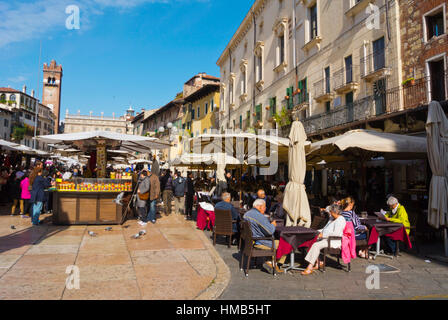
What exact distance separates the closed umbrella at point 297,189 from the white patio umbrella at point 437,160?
2346 millimetres

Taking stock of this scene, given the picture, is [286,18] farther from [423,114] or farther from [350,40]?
[423,114]

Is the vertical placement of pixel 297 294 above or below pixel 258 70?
below

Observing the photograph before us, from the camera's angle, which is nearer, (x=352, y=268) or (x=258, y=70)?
(x=352, y=268)

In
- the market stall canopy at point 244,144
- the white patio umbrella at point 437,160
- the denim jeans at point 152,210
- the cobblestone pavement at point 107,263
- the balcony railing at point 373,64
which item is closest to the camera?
the cobblestone pavement at point 107,263

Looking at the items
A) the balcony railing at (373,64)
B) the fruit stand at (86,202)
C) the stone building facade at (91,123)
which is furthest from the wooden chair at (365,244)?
the stone building facade at (91,123)

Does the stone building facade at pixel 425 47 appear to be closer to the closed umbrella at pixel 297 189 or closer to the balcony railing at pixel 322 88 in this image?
the balcony railing at pixel 322 88

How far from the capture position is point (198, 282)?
4812 millimetres

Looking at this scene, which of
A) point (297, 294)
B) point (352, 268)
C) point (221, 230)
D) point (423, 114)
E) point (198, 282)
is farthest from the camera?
point (423, 114)

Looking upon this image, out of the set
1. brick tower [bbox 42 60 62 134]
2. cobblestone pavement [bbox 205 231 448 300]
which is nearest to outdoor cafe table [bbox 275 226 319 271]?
cobblestone pavement [bbox 205 231 448 300]

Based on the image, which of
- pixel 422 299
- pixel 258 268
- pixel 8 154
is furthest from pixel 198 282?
pixel 8 154

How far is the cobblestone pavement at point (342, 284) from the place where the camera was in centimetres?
438

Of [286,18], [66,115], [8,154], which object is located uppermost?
[66,115]

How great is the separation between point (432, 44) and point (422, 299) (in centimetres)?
1075
